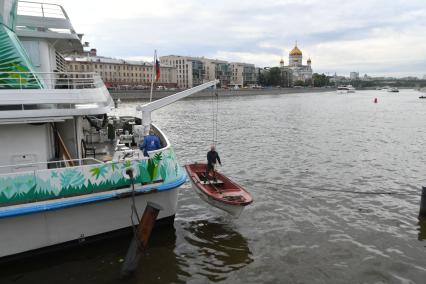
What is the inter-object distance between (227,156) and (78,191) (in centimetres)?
1641

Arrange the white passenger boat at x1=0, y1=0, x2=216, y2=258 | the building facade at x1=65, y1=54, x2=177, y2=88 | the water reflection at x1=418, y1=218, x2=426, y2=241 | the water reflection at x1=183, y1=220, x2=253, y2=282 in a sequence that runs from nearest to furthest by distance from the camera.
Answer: the white passenger boat at x1=0, y1=0, x2=216, y2=258 → the water reflection at x1=183, y1=220, x2=253, y2=282 → the water reflection at x1=418, y1=218, x2=426, y2=241 → the building facade at x1=65, y1=54, x2=177, y2=88

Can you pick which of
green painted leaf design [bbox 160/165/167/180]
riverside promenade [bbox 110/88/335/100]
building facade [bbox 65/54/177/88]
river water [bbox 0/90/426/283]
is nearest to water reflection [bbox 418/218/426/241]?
river water [bbox 0/90/426/283]

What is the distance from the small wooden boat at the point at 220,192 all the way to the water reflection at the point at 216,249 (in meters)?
0.79

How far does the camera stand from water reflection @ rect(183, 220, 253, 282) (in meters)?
10.4

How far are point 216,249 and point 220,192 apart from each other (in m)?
2.53

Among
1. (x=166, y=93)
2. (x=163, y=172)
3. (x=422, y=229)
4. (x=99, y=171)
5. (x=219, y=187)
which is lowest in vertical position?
(x=422, y=229)

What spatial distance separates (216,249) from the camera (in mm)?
11578

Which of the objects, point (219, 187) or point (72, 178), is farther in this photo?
point (219, 187)

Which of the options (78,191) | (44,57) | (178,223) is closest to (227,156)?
(178,223)

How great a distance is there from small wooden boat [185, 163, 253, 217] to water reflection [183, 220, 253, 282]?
0.79m

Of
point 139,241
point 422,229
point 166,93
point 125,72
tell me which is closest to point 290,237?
point 422,229

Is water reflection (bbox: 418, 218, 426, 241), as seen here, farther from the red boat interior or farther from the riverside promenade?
the riverside promenade

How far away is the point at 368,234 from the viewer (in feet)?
42.1

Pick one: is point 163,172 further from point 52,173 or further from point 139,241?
point 52,173
